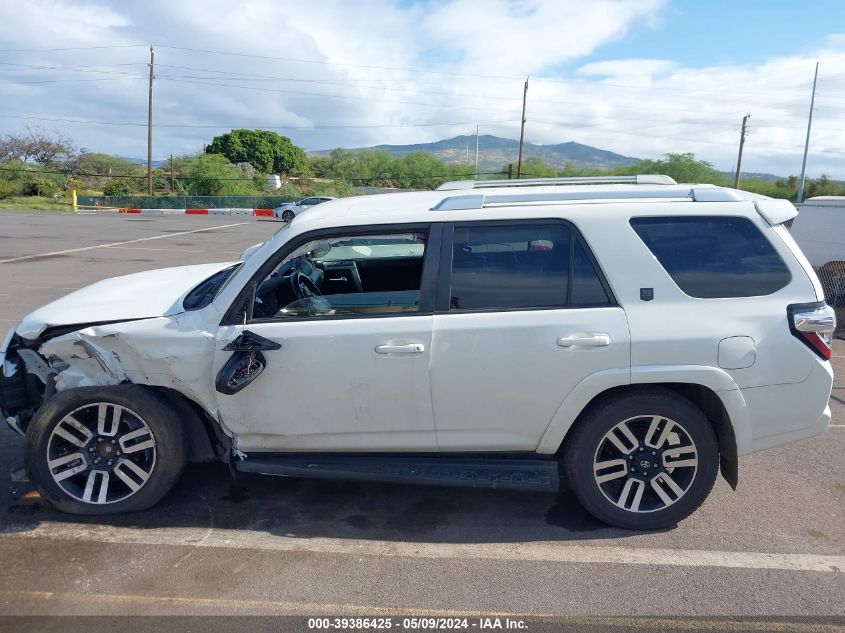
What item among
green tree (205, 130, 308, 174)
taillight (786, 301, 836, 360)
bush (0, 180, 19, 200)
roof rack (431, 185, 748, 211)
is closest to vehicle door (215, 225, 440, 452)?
roof rack (431, 185, 748, 211)

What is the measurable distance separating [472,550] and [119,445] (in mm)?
2053

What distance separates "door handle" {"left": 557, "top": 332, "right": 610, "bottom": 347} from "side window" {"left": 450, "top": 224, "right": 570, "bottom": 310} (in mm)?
214

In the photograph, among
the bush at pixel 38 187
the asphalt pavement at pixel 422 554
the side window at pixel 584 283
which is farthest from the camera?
the bush at pixel 38 187

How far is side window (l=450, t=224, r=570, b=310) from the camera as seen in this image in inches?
137

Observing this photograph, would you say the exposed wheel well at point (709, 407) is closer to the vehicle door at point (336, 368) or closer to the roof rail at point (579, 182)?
the vehicle door at point (336, 368)

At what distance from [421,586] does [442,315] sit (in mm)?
1347

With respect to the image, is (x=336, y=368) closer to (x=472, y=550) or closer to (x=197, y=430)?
(x=197, y=430)

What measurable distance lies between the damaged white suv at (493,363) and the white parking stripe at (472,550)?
0.20 metres

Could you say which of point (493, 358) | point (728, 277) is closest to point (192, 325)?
point (493, 358)

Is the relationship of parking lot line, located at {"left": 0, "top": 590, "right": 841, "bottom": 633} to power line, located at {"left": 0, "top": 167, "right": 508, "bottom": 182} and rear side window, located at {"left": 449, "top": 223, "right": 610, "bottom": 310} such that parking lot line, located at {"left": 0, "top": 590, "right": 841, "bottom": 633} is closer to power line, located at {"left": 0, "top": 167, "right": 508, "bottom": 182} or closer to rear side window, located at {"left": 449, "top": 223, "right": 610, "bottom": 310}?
rear side window, located at {"left": 449, "top": 223, "right": 610, "bottom": 310}

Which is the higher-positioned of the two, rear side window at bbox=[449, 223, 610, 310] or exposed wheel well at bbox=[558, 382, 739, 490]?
rear side window at bbox=[449, 223, 610, 310]

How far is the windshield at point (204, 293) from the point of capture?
3.85 metres

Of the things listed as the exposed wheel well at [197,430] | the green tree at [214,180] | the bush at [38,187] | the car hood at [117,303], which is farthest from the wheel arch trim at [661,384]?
the bush at [38,187]

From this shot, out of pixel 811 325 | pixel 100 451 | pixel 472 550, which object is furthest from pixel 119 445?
pixel 811 325
